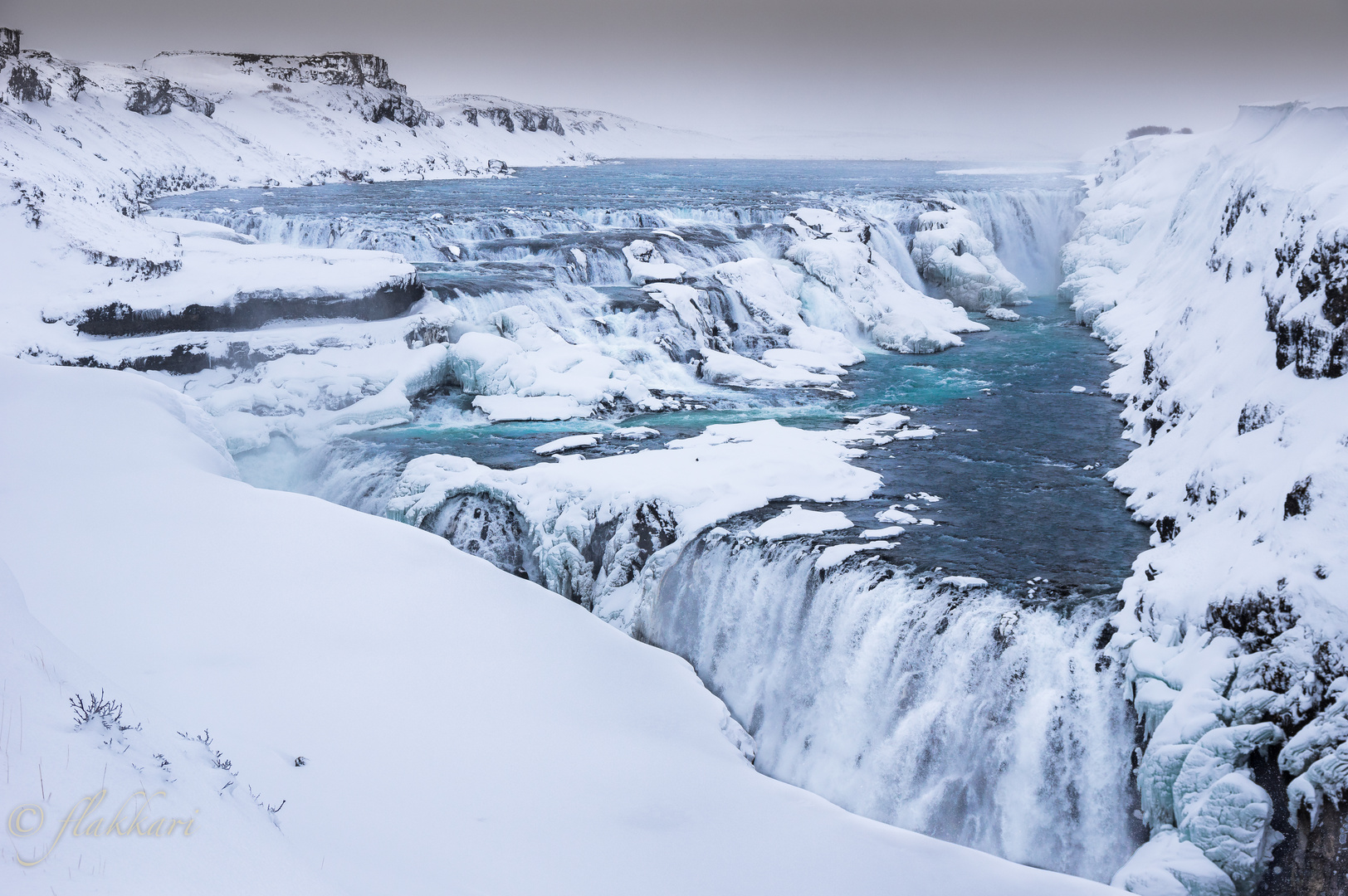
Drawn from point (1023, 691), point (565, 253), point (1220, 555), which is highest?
point (565, 253)

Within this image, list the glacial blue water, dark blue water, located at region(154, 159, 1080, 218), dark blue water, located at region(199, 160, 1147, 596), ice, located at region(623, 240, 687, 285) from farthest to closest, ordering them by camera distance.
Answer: dark blue water, located at region(154, 159, 1080, 218) → ice, located at region(623, 240, 687, 285) → dark blue water, located at region(199, 160, 1147, 596) → the glacial blue water

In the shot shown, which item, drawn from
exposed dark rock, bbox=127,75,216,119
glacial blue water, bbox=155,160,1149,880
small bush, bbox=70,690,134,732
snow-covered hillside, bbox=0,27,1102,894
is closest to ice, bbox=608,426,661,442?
glacial blue water, bbox=155,160,1149,880

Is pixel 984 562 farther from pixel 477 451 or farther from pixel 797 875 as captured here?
pixel 477 451

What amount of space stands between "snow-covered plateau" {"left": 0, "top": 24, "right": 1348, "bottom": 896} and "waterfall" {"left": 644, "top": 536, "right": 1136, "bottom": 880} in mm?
35

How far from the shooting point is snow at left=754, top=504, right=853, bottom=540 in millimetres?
10312

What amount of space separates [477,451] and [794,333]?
9.55 meters

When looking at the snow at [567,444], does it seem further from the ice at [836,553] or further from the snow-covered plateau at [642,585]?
the ice at [836,553]

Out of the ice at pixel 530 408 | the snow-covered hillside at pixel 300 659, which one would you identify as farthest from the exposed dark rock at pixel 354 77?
the ice at pixel 530 408

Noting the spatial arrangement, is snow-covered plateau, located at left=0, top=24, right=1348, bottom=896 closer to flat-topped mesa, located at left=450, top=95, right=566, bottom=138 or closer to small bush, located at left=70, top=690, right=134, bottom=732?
small bush, located at left=70, top=690, right=134, bottom=732

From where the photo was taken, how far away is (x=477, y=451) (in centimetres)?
1400

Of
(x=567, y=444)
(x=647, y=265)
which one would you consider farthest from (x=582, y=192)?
(x=567, y=444)

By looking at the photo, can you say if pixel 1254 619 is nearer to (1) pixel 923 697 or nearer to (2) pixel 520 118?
(1) pixel 923 697

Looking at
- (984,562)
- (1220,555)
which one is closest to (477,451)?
(984,562)

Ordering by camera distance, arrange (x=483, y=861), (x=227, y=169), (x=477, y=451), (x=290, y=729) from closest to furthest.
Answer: (x=483, y=861)
(x=290, y=729)
(x=477, y=451)
(x=227, y=169)
